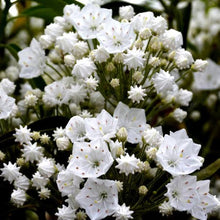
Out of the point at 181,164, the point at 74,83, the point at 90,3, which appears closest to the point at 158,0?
the point at 90,3

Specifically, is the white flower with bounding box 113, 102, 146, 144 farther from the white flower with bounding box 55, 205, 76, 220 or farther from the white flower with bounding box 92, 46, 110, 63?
the white flower with bounding box 55, 205, 76, 220

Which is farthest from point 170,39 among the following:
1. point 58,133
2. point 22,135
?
point 22,135

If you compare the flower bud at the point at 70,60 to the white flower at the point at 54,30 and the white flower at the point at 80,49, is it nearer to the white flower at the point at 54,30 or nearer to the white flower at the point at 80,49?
the white flower at the point at 80,49

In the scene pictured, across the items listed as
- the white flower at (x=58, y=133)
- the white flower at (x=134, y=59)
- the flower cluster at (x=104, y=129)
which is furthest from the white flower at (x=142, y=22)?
the white flower at (x=58, y=133)

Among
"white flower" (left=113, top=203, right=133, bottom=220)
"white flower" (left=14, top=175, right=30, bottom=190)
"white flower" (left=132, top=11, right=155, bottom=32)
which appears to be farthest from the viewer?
"white flower" (left=132, top=11, right=155, bottom=32)

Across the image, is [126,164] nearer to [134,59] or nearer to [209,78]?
[134,59]

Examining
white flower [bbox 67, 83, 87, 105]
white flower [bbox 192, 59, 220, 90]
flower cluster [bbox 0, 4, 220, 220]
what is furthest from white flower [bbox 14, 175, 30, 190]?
white flower [bbox 192, 59, 220, 90]
